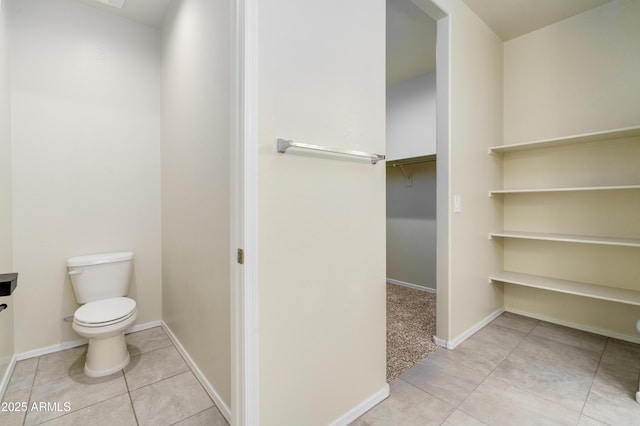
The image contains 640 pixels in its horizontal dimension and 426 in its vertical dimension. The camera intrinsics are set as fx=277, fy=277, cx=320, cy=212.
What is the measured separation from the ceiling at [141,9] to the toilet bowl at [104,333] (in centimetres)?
227

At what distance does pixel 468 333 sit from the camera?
228 centimetres

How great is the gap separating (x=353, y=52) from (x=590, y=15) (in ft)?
7.89

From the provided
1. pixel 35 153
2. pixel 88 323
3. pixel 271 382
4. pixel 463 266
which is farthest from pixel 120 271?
pixel 463 266

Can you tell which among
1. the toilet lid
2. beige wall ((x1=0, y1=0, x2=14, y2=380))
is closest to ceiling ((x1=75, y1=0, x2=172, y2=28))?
beige wall ((x1=0, y1=0, x2=14, y2=380))

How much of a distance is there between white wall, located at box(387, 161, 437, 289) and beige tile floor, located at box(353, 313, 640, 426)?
50.2 inches

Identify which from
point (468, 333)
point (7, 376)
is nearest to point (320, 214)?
point (468, 333)

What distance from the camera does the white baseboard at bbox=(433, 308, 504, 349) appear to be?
2.11 meters

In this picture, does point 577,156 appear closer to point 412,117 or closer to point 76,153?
point 412,117

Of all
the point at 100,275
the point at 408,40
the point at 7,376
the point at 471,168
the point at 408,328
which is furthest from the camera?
the point at 408,40

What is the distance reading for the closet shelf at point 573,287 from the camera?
1.98 metres

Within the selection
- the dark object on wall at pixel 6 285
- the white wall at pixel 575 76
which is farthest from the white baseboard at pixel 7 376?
the white wall at pixel 575 76

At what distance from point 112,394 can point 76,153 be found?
1.75 m

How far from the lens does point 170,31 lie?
7.26 feet

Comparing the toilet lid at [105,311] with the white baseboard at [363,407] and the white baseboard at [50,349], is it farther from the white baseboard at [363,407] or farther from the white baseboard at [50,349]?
the white baseboard at [363,407]
